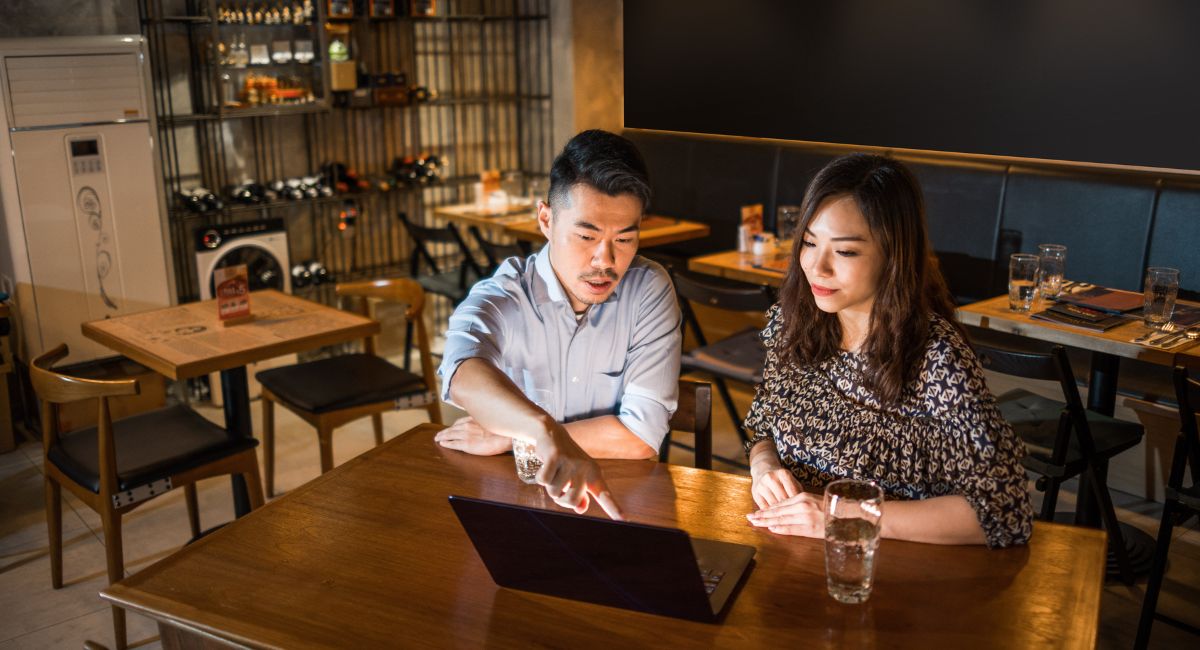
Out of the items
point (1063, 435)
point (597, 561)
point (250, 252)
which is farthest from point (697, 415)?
point (250, 252)

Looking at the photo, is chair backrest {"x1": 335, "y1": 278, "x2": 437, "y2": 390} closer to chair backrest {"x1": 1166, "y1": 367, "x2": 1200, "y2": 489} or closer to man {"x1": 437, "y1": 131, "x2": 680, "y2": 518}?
man {"x1": 437, "y1": 131, "x2": 680, "y2": 518}

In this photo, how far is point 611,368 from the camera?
228 centimetres

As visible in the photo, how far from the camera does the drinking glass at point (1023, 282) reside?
3.61 metres

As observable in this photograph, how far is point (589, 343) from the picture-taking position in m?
2.25

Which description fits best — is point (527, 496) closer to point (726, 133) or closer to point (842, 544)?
point (842, 544)

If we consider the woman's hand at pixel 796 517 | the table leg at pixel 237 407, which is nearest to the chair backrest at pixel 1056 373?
the woman's hand at pixel 796 517

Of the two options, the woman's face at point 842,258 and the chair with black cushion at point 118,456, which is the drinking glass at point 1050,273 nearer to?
the woman's face at point 842,258

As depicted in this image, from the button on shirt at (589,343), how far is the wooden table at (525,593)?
14.2 inches

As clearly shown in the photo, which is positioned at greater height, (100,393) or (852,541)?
(852,541)

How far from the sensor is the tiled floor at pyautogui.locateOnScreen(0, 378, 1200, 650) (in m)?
3.16

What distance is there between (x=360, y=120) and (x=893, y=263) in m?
4.99

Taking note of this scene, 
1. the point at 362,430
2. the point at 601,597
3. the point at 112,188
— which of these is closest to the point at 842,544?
the point at 601,597

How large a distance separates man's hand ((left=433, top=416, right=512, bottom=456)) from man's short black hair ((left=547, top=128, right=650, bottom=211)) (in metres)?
0.49

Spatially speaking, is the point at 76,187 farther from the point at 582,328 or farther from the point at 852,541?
the point at 852,541
